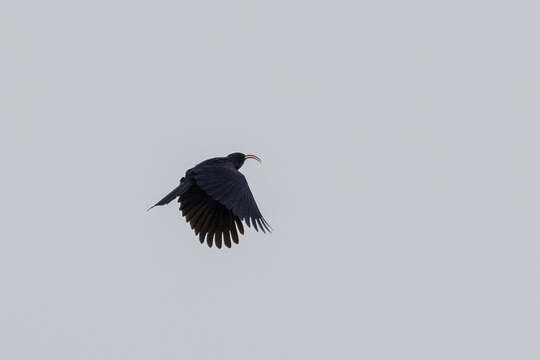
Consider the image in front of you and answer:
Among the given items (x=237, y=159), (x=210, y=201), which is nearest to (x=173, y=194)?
(x=210, y=201)

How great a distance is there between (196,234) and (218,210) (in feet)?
1.70

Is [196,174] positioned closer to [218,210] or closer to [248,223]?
[218,210]

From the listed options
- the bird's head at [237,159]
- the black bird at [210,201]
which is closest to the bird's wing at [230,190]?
the black bird at [210,201]

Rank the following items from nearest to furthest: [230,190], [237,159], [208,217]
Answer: [230,190]
[208,217]
[237,159]

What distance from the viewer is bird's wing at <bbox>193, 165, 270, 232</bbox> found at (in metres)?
13.7

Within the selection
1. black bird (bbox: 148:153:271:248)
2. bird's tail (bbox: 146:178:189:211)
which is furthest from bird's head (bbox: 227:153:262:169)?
bird's tail (bbox: 146:178:189:211)

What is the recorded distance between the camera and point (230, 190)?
14250 mm

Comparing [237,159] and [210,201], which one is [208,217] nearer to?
[210,201]

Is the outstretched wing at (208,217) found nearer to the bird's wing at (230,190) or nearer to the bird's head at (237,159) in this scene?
the bird's wing at (230,190)

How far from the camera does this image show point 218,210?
590 inches

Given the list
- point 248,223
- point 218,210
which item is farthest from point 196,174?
point 248,223

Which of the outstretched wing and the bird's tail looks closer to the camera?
the bird's tail

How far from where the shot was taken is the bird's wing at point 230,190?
44.9 ft

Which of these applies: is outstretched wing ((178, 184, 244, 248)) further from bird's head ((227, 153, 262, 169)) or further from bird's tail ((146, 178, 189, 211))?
bird's head ((227, 153, 262, 169))
